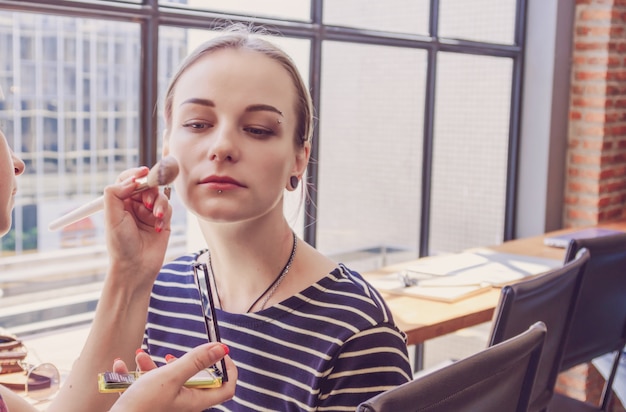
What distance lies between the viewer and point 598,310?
2418mm

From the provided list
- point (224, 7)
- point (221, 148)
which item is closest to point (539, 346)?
point (221, 148)

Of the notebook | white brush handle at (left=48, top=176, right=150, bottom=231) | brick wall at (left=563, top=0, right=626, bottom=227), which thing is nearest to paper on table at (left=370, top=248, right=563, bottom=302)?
the notebook

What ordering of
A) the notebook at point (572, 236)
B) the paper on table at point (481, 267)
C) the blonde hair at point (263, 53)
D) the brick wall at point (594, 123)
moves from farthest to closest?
the brick wall at point (594, 123) < the notebook at point (572, 236) < the paper on table at point (481, 267) < the blonde hair at point (263, 53)

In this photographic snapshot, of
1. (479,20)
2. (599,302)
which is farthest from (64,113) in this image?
(479,20)

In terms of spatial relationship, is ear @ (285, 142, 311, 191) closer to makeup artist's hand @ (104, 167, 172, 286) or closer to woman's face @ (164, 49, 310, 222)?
woman's face @ (164, 49, 310, 222)

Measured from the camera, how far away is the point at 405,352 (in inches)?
49.0

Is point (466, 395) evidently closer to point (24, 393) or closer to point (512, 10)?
point (24, 393)

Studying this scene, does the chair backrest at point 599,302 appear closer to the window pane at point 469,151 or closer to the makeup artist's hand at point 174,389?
the window pane at point 469,151

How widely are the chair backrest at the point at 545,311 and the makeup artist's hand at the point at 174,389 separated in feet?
2.80

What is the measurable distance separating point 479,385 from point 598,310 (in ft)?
5.06

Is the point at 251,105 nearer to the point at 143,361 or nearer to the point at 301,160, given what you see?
the point at 301,160

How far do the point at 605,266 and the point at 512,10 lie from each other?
84.4 inches

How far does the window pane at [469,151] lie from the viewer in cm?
379

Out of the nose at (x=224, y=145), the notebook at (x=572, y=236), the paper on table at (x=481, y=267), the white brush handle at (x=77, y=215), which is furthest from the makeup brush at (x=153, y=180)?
the notebook at (x=572, y=236)
